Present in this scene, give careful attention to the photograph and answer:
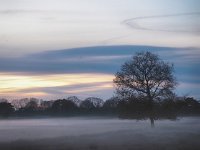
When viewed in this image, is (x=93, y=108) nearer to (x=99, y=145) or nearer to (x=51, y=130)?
(x=51, y=130)

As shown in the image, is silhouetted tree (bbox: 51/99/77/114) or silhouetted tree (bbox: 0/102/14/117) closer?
silhouetted tree (bbox: 0/102/14/117)

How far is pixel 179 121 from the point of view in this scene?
1521 inches

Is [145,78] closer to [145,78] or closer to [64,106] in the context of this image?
[145,78]

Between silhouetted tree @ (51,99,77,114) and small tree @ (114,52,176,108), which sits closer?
small tree @ (114,52,176,108)

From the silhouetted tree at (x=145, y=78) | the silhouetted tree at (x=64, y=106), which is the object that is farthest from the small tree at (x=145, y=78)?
the silhouetted tree at (x=64, y=106)

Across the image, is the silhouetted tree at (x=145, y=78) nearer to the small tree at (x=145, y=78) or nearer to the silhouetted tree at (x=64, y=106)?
the small tree at (x=145, y=78)

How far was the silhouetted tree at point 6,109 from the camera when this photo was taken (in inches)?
1876

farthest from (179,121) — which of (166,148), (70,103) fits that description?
(70,103)

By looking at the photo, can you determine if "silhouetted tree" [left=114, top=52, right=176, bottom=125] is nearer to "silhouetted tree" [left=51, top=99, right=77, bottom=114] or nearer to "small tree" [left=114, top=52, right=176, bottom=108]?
"small tree" [left=114, top=52, right=176, bottom=108]

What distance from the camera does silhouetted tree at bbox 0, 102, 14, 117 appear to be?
47.7 metres

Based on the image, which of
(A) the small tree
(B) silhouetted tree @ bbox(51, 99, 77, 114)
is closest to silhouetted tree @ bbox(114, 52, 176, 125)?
(A) the small tree

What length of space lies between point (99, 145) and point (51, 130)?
10.4 metres

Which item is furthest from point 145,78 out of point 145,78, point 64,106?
point 64,106

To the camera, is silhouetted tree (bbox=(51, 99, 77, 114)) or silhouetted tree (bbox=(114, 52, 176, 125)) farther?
silhouetted tree (bbox=(51, 99, 77, 114))
